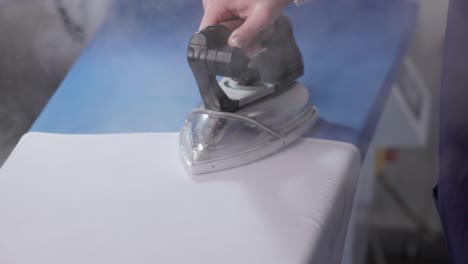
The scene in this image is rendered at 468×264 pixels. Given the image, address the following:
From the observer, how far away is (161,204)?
808 millimetres

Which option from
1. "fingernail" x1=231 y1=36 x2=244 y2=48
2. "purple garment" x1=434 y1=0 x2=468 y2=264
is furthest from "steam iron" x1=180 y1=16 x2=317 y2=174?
"purple garment" x1=434 y1=0 x2=468 y2=264

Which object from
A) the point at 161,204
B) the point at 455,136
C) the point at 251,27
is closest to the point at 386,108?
the point at 455,136

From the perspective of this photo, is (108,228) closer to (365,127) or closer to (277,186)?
(277,186)

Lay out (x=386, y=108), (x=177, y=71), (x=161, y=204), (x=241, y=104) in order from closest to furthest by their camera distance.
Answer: (x=161, y=204), (x=241, y=104), (x=177, y=71), (x=386, y=108)

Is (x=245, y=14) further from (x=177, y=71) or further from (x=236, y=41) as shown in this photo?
(x=177, y=71)

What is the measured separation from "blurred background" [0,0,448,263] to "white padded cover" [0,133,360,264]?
126 mm

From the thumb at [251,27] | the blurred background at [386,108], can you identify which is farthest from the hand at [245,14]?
the blurred background at [386,108]

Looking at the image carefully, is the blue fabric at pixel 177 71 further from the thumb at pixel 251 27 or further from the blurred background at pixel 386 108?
the thumb at pixel 251 27

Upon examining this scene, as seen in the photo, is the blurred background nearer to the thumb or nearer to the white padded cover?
the white padded cover

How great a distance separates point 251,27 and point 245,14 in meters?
0.08

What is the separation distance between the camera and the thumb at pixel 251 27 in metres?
0.85

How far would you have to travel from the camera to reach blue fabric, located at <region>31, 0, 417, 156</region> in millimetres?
1017

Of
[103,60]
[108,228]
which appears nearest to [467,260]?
[108,228]

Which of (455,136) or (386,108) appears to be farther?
(386,108)
